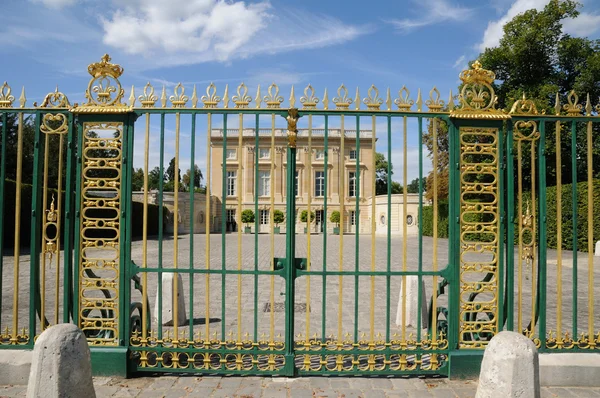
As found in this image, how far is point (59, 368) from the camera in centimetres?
278

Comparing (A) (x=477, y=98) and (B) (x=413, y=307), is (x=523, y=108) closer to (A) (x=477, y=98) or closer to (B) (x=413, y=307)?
(A) (x=477, y=98)

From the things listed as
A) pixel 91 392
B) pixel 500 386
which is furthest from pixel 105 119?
pixel 500 386

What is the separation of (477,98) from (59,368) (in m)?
4.12

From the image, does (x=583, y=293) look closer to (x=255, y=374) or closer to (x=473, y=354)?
(x=473, y=354)

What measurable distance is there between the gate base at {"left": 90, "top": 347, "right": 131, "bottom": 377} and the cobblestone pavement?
6 cm

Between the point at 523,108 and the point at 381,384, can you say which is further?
the point at 523,108

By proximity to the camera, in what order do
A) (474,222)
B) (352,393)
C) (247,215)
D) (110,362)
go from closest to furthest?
1. (352,393)
2. (110,362)
3. (474,222)
4. (247,215)

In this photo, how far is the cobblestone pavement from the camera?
376cm

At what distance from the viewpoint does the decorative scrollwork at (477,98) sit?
4.27 metres

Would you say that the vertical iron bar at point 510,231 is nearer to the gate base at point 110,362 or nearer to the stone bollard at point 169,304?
the gate base at point 110,362

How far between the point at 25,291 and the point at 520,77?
22289 mm

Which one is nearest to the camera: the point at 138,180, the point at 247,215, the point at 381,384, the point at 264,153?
the point at 381,384

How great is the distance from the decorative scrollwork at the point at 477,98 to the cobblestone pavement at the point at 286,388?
2.51m

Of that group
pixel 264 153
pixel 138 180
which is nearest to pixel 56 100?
pixel 264 153
